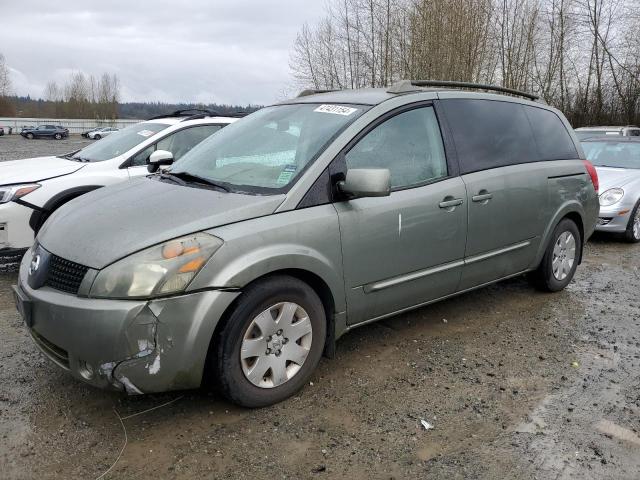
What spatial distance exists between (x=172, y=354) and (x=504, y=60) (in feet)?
75.6

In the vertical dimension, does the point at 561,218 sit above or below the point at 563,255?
above

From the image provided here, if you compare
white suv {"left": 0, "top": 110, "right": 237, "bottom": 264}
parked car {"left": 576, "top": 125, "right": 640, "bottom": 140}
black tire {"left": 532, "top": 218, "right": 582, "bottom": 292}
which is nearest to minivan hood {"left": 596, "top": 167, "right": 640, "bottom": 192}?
black tire {"left": 532, "top": 218, "right": 582, "bottom": 292}

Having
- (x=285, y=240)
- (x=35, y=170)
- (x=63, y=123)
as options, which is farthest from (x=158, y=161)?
(x=63, y=123)

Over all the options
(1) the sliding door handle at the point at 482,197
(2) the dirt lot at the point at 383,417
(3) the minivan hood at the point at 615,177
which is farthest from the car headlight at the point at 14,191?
(3) the minivan hood at the point at 615,177

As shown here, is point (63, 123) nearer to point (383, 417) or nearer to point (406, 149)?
point (406, 149)

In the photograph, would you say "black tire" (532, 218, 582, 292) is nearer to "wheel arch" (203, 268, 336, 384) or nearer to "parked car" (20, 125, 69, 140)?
"wheel arch" (203, 268, 336, 384)

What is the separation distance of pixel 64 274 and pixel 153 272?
0.52 meters

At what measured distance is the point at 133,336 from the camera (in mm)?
2543

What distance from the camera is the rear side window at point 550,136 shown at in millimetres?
4695

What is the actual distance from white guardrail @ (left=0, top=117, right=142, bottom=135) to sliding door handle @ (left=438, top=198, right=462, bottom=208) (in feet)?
230

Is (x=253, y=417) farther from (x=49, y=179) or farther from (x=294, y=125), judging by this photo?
(x=49, y=179)

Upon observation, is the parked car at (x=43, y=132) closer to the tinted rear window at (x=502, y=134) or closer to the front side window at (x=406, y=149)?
the tinted rear window at (x=502, y=134)

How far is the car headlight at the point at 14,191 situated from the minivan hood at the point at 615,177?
712 cm

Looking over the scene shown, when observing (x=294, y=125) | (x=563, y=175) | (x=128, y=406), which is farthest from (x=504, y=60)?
(x=128, y=406)
